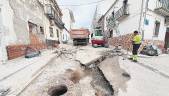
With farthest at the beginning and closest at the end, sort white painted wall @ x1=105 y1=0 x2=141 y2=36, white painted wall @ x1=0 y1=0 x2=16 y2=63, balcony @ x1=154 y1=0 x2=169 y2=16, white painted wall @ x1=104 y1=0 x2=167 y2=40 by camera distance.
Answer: white painted wall @ x1=105 y1=0 x2=141 y2=36
balcony @ x1=154 y1=0 x2=169 y2=16
white painted wall @ x1=104 y1=0 x2=167 y2=40
white painted wall @ x1=0 y1=0 x2=16 y2=63

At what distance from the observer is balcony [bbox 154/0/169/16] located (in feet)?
40.5

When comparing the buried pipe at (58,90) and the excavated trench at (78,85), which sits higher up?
the excavated trench at (78,85)

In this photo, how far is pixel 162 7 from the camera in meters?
12.3

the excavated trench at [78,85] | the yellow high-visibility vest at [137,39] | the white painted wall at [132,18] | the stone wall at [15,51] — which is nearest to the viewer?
the excavated trench at [78,85]

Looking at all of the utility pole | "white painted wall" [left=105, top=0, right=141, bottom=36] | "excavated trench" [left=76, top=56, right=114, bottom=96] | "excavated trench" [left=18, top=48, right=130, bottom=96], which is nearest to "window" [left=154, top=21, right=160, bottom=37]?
"white painted wall" [left=105, top=0, right=141, bottom=36]

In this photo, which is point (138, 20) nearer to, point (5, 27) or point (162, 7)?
point (162, 7)

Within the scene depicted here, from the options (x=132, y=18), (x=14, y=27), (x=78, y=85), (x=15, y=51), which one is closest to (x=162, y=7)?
(x=132, y=18)

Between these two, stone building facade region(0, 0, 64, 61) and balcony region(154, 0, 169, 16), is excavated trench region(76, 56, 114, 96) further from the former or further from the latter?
balcony region(154, 0, 169, 16)

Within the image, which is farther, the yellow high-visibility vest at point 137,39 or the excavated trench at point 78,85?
the yellow high-visibility vest at point 137,39

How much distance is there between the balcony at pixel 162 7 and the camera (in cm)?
1234

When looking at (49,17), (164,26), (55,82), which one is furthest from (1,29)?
(164,26)

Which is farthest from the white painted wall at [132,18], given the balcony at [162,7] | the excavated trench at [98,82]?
the excavated trench at [98,82]

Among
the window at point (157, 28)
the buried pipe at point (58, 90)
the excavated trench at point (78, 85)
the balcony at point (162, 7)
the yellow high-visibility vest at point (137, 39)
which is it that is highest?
the balcony at point (162, 7)

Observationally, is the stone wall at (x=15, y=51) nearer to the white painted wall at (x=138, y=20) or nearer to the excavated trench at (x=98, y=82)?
the excavated trench at (x=98, y=82)
